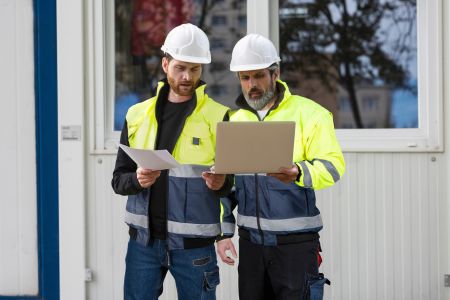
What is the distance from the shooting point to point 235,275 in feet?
14.3

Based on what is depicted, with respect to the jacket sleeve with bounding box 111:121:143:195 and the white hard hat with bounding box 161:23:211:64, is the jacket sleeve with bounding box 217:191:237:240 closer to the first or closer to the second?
the jacket sleeve with bounding box 111:121:143:195

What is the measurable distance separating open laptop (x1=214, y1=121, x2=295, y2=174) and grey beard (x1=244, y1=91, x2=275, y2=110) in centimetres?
37

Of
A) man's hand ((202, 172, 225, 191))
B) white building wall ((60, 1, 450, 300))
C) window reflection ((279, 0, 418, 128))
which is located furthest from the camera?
window reflection ((279, 0, 418, 128))

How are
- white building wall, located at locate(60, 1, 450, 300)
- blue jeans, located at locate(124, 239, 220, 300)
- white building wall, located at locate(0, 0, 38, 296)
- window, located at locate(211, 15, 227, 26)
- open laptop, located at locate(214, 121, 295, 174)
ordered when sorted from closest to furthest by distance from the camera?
open laptop, located at locate(214, 121, 295, 174), blue jeans, located at locate(124, 239, 220, 300), white building wall, located at locate(60, 1, 450, 300), window, located at locate(211, 15, 227, 26), white building wall, located at locate(0, 0, 38, 296)

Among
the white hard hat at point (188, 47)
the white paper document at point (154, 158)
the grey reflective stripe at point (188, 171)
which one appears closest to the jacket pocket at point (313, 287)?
the grey reflective stripe at point (188, 171)

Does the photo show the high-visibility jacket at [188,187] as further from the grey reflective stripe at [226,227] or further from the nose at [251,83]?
the nose at [251,83]

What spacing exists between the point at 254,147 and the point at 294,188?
332 mm

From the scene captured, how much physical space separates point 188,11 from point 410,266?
2.05 metres

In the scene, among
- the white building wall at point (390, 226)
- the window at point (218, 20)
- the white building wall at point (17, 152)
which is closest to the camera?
the white building wall at point (390, 226)

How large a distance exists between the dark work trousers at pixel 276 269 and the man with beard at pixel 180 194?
0.15 metres

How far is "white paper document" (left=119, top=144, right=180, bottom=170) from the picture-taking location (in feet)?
8.56

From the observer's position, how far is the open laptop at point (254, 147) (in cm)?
256

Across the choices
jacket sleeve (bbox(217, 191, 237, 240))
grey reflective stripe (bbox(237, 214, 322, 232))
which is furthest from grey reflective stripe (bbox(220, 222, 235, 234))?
grey reflective stripe (bbox(237, 214, 322, 232))

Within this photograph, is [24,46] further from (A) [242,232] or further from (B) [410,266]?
(B) [410,266]
